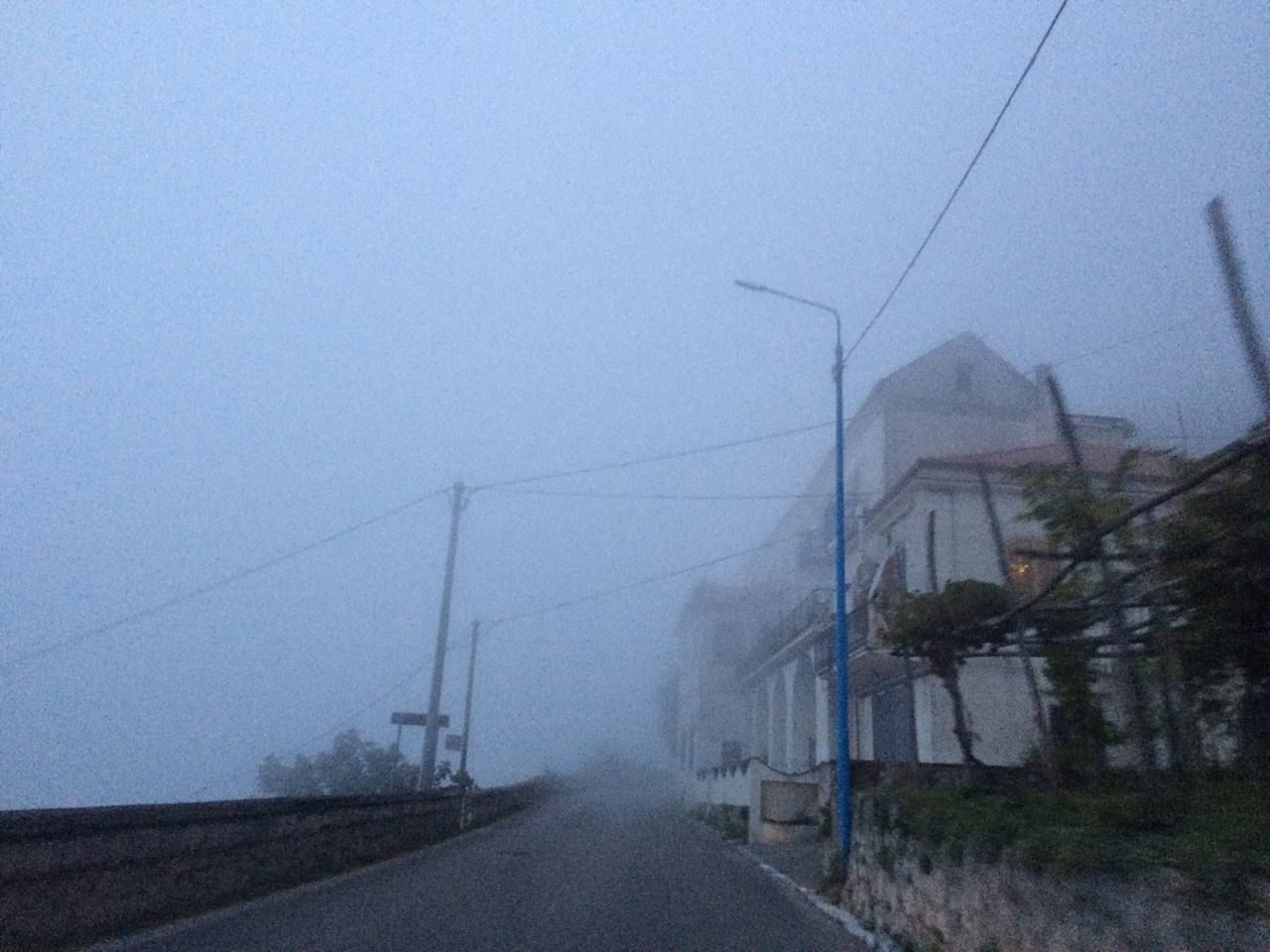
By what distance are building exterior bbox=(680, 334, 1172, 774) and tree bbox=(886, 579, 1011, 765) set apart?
32 centimetres

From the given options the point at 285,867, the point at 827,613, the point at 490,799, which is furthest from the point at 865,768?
the point at 490,799

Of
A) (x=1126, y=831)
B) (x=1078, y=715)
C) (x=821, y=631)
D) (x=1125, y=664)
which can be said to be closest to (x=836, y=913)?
(x=1078, y=715)

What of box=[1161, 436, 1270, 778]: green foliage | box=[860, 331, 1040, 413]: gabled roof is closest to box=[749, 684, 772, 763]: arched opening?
box=[860, 331, 1040, 413]: gabled roof

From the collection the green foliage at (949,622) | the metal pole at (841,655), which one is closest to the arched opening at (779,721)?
the metal pole at (841,655)

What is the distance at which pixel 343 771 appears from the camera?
116 ft

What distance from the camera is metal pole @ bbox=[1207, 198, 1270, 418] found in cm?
602

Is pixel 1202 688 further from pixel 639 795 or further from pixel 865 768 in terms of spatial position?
pixel 639 795

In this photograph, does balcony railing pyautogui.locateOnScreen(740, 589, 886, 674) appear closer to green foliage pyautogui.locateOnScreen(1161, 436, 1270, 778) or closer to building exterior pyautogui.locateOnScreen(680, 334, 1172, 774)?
building exterior pyautogui.locateOnScreen(680, 334, 1172, 774)

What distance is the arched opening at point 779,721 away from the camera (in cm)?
3392

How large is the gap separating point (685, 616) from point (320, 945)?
2208 inches

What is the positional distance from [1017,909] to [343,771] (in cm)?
3184

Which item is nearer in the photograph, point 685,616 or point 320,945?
point 320,945

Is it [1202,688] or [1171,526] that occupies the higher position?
[1171,526]

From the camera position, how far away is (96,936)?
8250 mm
